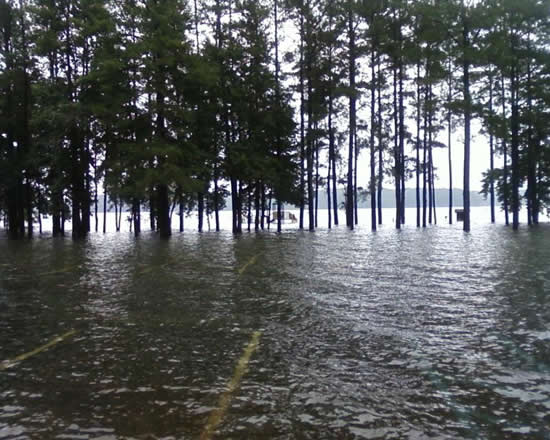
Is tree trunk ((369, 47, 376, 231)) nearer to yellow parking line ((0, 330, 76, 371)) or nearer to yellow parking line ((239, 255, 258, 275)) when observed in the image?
yellow parking line ((239, 255, 258, 275))

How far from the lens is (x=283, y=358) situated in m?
4.12

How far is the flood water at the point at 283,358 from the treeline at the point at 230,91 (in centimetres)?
1457

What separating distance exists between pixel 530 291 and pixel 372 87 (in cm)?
2514

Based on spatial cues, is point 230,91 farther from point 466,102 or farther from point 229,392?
point 229,392

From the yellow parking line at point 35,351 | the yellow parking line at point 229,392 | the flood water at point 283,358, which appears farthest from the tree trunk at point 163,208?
the yellow parking line at point 229,392

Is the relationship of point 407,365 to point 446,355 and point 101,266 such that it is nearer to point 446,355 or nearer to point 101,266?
point 446,355

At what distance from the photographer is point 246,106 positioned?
90.5ft

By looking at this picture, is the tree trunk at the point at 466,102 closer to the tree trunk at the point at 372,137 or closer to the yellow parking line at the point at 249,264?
the tree trunk at the point at 372,137

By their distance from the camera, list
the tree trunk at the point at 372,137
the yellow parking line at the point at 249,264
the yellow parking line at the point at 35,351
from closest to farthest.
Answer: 1. the yellow parking line at the point at 35,351
2. the yellow parking line at the point at 249,264
3. the tree trunk at the point at 372,137

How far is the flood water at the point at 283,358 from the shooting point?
9.45 feet

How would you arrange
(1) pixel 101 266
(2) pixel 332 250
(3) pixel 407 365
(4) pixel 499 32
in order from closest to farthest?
(3) pixel 407 365 < (1) pixel 101 266 < (2) pixel 332 250 < (4) pixel 499 32

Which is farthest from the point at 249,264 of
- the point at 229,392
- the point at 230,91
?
the point at 230,91

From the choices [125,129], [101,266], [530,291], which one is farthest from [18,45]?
[530,291]

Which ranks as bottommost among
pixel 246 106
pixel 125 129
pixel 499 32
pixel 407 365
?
pixel 407 365
